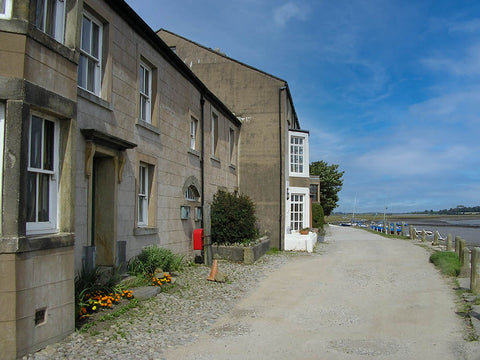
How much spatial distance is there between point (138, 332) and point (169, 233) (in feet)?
18.7

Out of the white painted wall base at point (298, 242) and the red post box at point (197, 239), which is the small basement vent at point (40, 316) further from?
the white painted wall base at point (298, 242)

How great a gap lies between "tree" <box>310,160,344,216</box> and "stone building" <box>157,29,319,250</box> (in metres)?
37.0

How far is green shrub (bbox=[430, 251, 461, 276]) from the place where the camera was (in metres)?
13.3

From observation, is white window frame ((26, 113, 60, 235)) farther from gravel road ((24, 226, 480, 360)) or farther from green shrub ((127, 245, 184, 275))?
green shrub ((127, 245, 184, 275))

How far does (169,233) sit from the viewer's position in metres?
12.2

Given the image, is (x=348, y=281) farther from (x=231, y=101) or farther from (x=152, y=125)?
(x=231, y=101)

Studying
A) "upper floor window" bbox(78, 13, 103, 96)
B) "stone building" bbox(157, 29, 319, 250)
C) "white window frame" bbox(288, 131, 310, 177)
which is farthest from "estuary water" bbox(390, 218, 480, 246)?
"upper floor window" bbox(78, 13, 103, 96)

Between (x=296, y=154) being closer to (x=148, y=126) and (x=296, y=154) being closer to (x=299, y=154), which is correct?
(x=299, y=154)

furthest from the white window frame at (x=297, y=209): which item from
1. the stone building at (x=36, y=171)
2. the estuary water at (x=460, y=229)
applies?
the estuary water at (x=460, y=229)

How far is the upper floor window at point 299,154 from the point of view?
73.8 ft

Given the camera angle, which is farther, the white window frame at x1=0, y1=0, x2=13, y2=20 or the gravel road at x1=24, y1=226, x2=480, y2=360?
the gravel road at x1=24, y1=226, x2=480, y2=360

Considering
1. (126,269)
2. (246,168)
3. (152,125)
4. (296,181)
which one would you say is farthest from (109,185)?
(296,181)

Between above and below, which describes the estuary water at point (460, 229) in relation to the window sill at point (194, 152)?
below

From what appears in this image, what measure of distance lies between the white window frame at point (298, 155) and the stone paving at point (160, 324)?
11647mm
